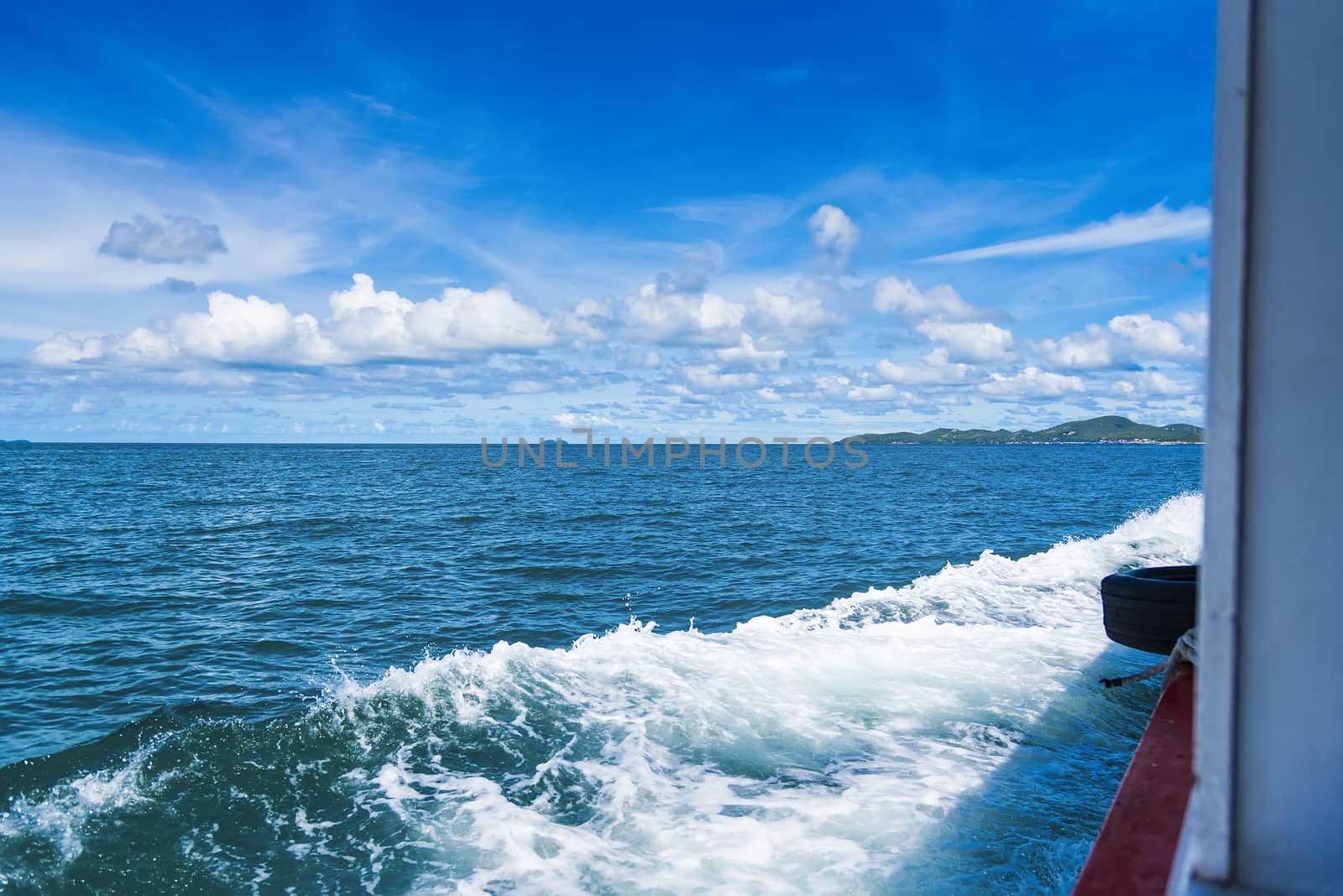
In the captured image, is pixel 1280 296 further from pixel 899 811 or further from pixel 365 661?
pixel 365 661

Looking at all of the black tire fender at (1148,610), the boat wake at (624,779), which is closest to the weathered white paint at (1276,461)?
the boat wake at (624,779)

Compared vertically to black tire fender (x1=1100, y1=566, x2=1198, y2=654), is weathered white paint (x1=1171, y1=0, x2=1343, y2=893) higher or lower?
higher

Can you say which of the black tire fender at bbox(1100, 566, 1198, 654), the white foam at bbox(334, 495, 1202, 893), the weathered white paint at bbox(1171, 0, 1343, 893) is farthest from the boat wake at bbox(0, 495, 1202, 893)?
the weathered white paint at bbox(1171, 0, 1343, 893)

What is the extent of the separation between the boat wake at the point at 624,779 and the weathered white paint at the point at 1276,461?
170 inches

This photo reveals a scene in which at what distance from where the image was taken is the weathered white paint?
1.68 metres

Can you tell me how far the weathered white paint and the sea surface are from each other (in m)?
4.35

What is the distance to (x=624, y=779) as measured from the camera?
7.40 meters

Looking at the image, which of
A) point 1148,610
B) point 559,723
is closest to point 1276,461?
point 1148,610

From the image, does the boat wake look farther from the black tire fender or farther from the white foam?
the black tire fender

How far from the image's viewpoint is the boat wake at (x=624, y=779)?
234 inches

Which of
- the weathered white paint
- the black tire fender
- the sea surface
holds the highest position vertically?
the weathered white paint

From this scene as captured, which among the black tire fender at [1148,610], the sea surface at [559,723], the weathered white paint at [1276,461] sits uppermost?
the weathered white paint at [1276,461]

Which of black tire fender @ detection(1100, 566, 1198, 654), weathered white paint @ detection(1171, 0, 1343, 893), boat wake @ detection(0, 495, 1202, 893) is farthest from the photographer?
black tire fender @ detection(1100, 566, 1198, 654)

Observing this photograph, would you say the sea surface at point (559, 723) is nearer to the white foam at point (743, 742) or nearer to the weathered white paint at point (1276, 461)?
the white foam at point (743, 742)
